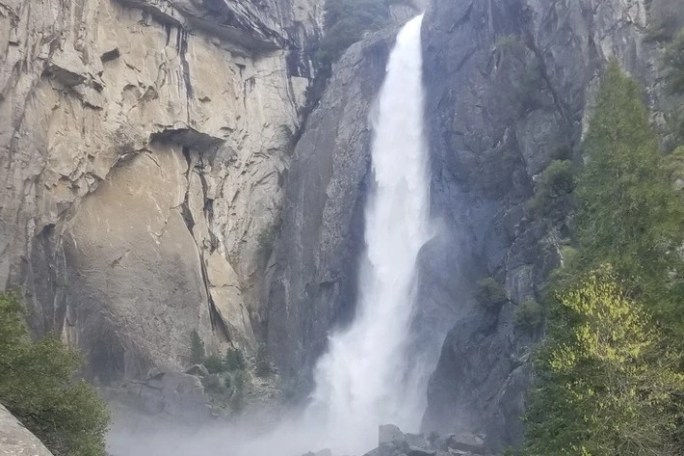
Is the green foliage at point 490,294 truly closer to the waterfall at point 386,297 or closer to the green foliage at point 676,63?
the waterfall at point 386,297

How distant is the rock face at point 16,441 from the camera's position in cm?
1063

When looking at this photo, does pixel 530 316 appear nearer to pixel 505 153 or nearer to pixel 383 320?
pixel 505 153

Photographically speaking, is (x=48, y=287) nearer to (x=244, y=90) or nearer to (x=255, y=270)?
(x=255, y=270)

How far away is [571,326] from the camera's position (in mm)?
13414

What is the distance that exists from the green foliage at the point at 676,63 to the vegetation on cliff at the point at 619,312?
22.8 ft

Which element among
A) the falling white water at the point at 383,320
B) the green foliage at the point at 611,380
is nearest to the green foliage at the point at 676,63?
the green foliage at the point at 611,380

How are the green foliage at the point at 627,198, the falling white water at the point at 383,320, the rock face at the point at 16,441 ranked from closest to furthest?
the rock face at the point at 16,441 → the green foliage at the point at 627,198 → the falling white water at the point at 383,320

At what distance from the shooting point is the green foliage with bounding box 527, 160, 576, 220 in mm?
25406

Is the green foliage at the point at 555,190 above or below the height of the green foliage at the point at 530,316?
above

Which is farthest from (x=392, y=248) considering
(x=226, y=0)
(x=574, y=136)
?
(x=226, y=0)

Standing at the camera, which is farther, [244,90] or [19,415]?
[244,90]

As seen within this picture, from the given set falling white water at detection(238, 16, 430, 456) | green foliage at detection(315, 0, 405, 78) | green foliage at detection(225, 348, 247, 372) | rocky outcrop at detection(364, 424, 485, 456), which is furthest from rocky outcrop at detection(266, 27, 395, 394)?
rocky outcrop at detection(364, 424, 485, 456)

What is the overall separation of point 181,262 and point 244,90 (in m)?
13.1

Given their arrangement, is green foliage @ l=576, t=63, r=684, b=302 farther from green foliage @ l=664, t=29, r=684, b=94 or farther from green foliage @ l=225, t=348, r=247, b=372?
green foliage @ l=225, t=348, r=247, b=372
